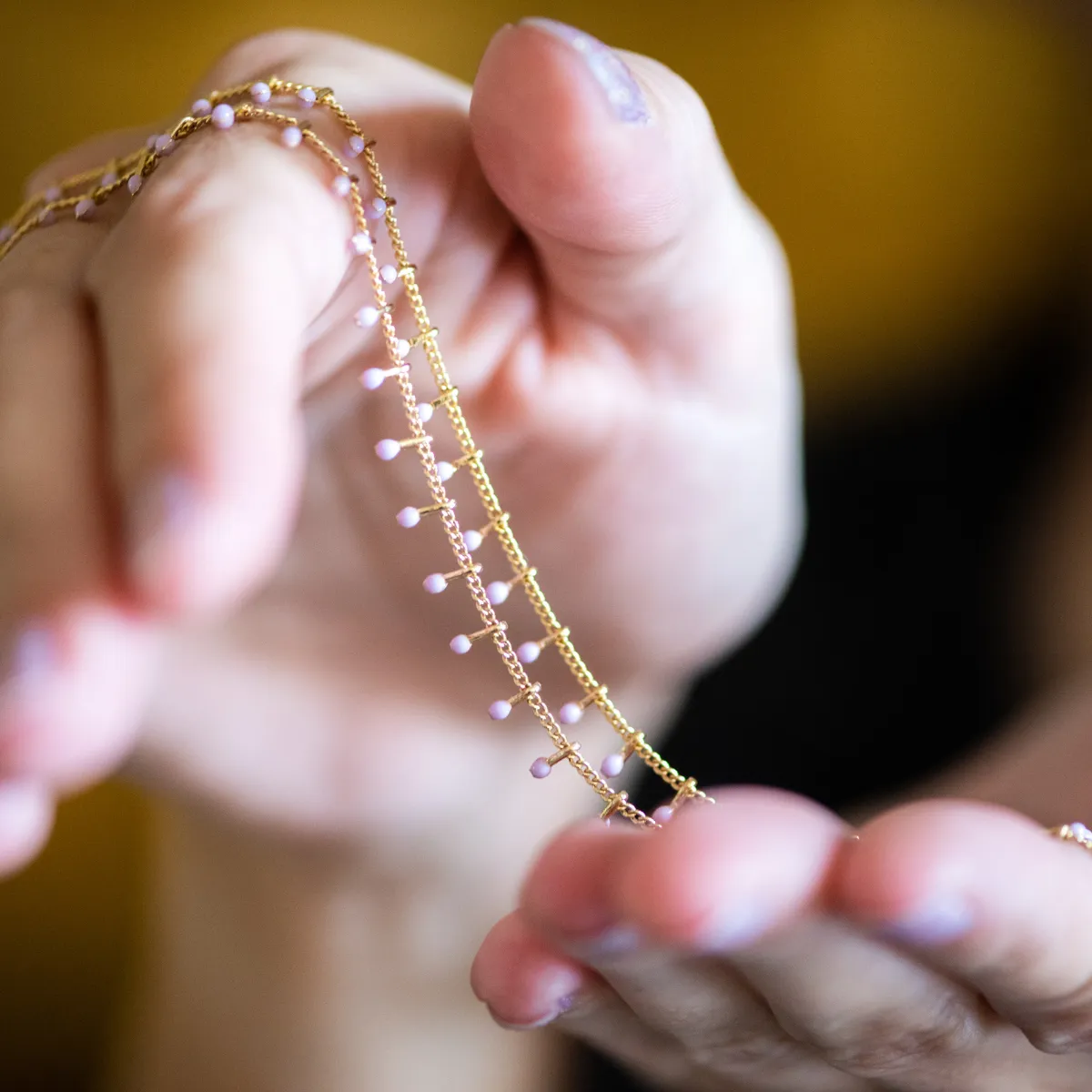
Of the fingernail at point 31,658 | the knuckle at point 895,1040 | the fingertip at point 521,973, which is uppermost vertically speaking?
the fingernail at point 31,658

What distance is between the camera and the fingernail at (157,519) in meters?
0.36

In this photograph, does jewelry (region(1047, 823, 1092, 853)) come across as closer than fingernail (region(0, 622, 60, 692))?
No

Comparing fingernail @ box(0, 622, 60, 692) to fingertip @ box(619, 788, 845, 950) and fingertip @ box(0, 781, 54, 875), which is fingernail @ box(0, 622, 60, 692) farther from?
fingertip @ box(619, 788, 845, 950)

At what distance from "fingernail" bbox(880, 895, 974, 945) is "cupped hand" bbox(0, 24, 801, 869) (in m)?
0.26

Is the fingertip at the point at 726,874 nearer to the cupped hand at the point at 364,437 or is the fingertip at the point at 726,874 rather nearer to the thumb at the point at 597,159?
the cupped hand at the point at 364,437

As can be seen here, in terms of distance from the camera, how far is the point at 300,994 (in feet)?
3.26

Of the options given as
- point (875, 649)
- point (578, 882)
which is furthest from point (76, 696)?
point (875, 649)

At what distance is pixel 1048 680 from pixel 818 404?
0.41m

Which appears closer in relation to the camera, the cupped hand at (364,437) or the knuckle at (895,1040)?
the cupped hand at (364,437)

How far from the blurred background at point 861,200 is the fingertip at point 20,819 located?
891mm

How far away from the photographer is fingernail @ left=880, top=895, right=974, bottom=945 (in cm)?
39

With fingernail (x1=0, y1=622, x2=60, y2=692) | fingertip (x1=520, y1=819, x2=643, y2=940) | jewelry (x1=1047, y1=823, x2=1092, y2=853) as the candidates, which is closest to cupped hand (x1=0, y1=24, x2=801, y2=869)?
fingernail (x1=0, y1=622, x2=60, y2=692)

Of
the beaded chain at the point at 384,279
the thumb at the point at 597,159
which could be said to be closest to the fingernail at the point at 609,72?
the thumb at the point at 597,159

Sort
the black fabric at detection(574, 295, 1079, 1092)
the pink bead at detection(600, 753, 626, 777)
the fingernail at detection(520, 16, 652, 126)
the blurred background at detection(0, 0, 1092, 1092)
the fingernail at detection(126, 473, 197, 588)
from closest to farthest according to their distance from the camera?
the fingernail at detection(126, 473, 197, 588)
the fingernail at detection(520, 16, 652, 126)
the pink bead at detection(600, 753, 626, 777)
the black fabric at detection(574, 295, 1079, 1092)
the blurred background at detection(0, 0, 1092, 1092)
